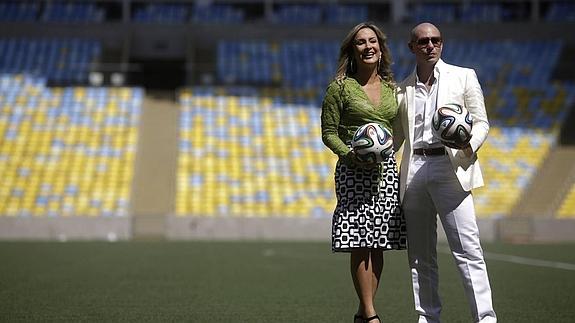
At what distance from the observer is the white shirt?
589 centimetres

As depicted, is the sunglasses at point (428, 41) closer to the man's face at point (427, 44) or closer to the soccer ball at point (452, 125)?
the man's face at point (427, 44)

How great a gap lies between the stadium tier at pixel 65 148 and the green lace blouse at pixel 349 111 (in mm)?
19875

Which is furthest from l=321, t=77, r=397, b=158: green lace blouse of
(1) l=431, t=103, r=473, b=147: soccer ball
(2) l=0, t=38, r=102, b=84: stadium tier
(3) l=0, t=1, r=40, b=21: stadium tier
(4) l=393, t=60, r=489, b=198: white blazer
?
(3) l=0, t=1, r=40, b=21: stadium tier

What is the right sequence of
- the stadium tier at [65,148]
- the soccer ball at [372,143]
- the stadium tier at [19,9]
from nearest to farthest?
the soccer ball at [372,143] → the stadium tier at [65,148] → the stadium tier at [19,9]

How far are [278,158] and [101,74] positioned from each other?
723 cm

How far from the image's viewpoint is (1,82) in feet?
103

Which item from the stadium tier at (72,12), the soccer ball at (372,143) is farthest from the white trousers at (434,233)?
the stadium tier at (72,12)

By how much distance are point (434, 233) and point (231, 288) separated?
463 cm

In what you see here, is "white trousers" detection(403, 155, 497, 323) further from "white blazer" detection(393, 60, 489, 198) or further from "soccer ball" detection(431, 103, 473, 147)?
"soccer ball" detection(431, 103, 473, 147)

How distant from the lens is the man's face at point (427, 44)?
583cm

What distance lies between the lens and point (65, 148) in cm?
2833

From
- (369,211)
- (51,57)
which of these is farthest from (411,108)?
(51,57)

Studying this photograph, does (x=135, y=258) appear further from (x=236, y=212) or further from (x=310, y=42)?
(x=310, y=42)

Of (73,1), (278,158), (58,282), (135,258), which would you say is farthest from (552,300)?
(73,1)
